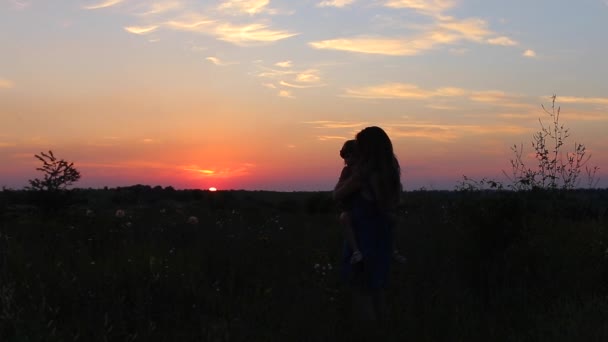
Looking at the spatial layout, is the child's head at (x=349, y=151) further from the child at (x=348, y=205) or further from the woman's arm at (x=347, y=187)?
the woman's arm at (x=347, y=187)

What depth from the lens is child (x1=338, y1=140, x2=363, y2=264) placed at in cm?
631

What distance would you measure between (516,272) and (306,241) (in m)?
3.48

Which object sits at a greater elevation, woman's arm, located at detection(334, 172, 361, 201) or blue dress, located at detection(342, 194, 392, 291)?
woman's arm, located at detection(334, 172, 361, 201)

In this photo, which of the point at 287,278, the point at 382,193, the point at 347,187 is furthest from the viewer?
the point at 287,278

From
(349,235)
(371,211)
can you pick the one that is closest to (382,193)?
(371,211)

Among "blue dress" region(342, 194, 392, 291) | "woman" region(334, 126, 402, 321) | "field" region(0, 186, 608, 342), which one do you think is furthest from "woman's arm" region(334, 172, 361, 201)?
"field" region(0, 186, 608, 342)

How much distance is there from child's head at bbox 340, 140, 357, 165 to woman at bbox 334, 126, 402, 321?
0.11m

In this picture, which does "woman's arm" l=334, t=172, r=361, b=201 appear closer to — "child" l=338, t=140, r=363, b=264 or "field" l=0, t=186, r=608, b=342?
"child" l=338, t=140, r=363, b=264

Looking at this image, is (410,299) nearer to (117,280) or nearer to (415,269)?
(415,269)

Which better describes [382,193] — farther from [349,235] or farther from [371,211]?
[349,235]

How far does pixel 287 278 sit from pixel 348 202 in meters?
1.55

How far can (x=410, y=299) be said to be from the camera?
7.21 meters

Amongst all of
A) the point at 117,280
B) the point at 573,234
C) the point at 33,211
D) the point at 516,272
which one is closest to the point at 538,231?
the point at 573,234

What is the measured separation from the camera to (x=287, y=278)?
7.54m
